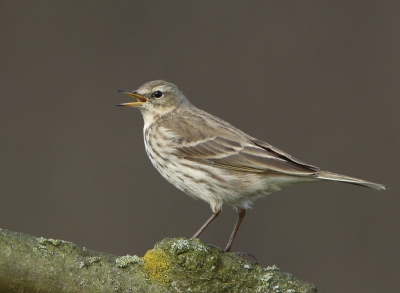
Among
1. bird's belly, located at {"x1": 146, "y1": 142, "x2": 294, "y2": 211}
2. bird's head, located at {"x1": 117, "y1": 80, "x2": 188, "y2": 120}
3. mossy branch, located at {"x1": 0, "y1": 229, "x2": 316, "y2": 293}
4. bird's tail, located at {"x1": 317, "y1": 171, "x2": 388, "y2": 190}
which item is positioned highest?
bird's head, located at {"x1": 117, "y1": 80, "x2": 188, "y2": 120}

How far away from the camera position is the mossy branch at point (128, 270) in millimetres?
2145

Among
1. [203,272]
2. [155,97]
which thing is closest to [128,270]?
[203,272]

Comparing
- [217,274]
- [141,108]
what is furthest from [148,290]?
[141,108]

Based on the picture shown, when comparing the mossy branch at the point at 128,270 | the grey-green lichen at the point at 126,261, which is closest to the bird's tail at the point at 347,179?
the mossy branch at the point at 128,270

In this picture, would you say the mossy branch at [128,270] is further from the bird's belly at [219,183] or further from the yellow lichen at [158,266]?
the bird's belly at [219,183]

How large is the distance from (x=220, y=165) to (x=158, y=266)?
1786mm

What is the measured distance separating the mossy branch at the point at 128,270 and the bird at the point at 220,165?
120 centimetres

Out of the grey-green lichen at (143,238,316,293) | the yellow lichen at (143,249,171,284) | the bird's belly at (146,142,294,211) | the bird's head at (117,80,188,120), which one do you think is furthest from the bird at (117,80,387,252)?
the yellow lichen at (143,249,171,284)

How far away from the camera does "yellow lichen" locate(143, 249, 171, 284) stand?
233 centimetres

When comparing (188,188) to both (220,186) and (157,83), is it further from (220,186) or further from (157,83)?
(157,83)

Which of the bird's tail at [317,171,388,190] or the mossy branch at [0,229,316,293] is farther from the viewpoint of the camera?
the bird's tail at [317,171,388,190]

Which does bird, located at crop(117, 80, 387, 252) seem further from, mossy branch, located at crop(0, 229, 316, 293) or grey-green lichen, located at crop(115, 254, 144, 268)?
grey-green lichen, located at crop(115, 254, 144, 268)

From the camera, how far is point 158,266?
7.72 ft

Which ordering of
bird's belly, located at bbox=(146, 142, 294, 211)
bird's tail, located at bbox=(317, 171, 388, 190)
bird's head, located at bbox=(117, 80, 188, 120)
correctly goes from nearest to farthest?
bird's tail, located at bbox=(317, 171, 388, 190), bird's belly, located at bbox=(146, 142, 294, 211), bird's head, located at bbox=(117, 80, 188, 120)
